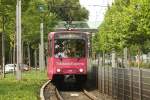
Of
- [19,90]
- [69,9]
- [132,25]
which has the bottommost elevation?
[19,90]

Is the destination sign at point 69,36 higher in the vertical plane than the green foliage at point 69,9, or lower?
lower

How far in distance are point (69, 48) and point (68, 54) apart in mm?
380

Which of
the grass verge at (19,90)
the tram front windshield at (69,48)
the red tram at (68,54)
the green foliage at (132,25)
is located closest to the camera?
the grass verge at (19,90)

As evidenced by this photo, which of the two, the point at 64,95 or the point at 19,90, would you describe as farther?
the point at 64,95

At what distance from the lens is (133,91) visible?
69.5 ft

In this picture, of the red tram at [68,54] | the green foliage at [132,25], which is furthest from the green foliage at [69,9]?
the red tram at [68,54]

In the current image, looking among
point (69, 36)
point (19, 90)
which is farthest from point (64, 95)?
point (69, 36)

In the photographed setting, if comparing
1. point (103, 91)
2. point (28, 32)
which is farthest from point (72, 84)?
point (28, 32)

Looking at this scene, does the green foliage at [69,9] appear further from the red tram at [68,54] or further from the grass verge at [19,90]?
the red tram at [68,54]

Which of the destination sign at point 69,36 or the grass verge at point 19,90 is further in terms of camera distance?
the destination sign at point 69,36

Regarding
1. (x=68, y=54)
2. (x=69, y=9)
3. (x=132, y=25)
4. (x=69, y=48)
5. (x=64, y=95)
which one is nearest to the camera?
(x=64, y=95)

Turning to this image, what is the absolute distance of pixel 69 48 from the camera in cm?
3400

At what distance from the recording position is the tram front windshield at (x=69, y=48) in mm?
33938

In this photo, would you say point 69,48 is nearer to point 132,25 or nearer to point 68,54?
point 68,54
